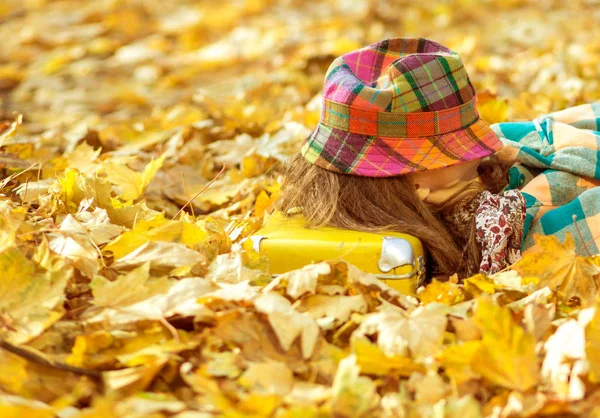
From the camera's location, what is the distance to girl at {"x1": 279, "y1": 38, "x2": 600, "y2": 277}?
165 centimetres

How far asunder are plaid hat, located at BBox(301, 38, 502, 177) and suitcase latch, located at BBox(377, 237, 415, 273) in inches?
7.8

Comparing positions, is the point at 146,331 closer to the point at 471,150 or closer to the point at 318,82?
the point at 471,150

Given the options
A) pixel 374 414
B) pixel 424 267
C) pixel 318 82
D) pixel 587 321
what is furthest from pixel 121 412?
pixel 318 82

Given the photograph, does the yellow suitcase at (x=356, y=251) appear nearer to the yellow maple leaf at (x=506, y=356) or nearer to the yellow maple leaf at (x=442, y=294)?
the yellow maple leaf at (x=442, y=294)

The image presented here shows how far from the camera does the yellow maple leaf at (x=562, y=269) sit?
137cm

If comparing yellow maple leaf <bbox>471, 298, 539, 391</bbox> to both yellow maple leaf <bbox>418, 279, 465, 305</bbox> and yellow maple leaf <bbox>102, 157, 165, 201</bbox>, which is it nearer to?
yellow maple leaf <bbox>418, 279, 465, 305</bbox>

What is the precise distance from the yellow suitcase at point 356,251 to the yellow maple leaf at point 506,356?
44cm

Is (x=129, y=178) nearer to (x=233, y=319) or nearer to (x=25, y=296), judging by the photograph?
(x=25, y=296)

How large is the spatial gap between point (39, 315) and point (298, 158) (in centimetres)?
82

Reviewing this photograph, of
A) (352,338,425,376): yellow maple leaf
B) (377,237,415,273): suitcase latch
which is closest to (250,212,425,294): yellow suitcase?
(377,237,415,273): suitcase latch

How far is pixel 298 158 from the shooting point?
72.3 inches

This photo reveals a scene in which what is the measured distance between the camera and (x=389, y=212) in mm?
1689

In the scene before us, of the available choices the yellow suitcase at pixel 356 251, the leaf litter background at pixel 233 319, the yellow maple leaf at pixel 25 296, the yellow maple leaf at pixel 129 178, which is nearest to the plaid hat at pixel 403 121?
the yellow suitcase at pixel 356 251

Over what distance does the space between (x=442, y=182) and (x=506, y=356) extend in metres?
0.73
